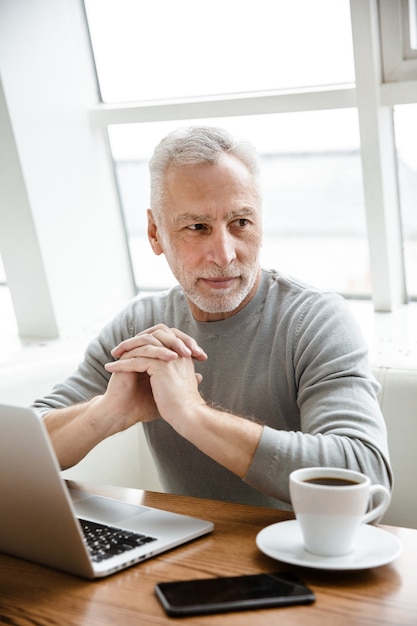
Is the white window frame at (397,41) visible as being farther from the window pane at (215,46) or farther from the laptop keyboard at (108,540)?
the laptop keyboard at (108,540)

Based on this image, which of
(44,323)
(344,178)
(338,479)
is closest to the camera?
(338,479)

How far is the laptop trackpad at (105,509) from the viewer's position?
1441 millimetres

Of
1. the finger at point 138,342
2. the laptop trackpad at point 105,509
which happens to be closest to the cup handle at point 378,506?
the laptop trackpad at point 105,509

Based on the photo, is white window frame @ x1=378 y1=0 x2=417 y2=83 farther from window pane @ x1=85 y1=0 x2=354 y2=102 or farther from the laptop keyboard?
the laptop keyboard

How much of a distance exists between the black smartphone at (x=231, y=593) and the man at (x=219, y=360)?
359 mm

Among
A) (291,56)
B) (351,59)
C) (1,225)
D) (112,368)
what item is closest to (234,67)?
(291,56)

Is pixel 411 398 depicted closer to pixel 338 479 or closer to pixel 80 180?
pixel 338 479

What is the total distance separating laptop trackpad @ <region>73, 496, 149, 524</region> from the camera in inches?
56.7

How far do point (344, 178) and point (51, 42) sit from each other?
1.02 m

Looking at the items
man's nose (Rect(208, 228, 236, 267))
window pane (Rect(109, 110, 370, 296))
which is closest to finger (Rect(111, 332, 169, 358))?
man's nose (Rect(208, 228, 236, 267))

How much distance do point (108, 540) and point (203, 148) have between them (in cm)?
87

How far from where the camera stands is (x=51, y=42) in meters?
2.88

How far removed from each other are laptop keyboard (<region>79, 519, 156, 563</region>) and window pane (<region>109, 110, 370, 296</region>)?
1.62m

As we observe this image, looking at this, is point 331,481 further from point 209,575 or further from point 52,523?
point 52,523
